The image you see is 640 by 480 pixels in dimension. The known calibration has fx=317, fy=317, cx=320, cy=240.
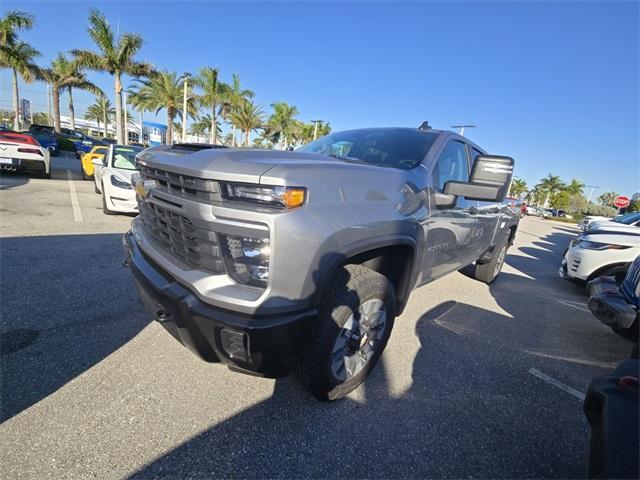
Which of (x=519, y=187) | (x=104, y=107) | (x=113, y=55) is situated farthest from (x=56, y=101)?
(x=519, y=187)

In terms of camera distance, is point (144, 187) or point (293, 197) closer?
point (293, 197)

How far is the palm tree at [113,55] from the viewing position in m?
18.7

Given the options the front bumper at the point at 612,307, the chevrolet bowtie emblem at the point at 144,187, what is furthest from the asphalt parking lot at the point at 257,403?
the chevrolet bowtie emblem at the point at 144,187

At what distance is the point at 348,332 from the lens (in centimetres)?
204

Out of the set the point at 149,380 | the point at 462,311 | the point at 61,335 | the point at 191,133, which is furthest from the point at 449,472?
the point at 191,133

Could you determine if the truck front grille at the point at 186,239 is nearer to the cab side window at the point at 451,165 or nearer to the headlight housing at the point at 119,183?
the cab side window at the point at 451,165

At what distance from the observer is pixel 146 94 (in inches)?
1275

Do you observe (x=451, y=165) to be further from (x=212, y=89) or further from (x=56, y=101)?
(x=56, y=101)

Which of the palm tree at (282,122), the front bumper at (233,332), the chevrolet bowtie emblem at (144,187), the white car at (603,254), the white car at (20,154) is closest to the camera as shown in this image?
the front bumper at (233,332)

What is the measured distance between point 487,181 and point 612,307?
1.45 metres

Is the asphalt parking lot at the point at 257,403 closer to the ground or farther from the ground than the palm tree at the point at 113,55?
closer to the ground

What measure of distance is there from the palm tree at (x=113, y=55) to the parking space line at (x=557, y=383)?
2422 centimetres

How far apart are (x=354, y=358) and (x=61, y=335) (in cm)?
237

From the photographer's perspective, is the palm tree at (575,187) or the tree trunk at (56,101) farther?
the palm tree at (575,187)
